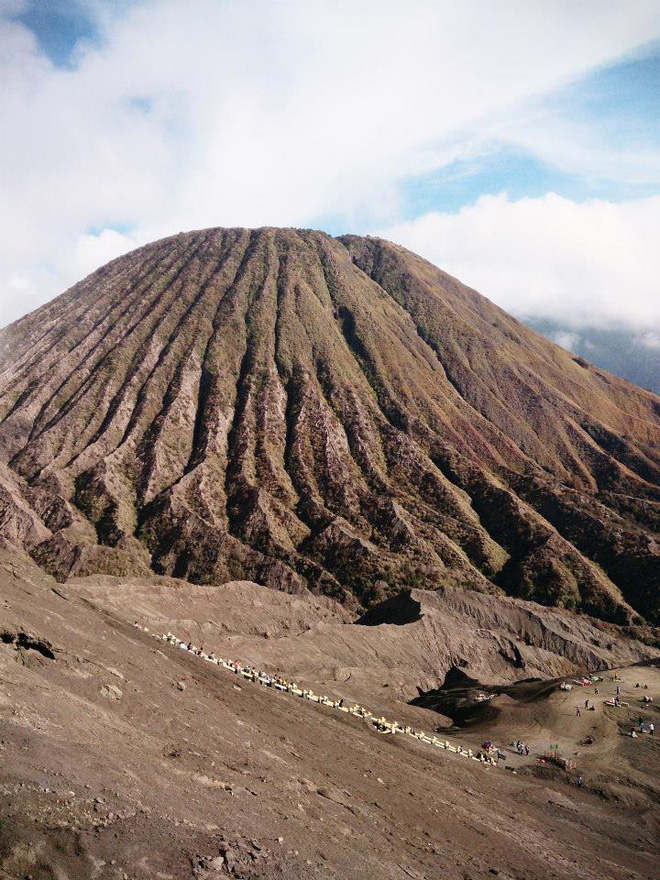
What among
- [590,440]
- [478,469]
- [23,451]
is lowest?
[23,451]

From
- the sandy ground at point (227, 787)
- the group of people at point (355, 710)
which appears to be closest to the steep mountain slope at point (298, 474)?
the group of people at point (355, 710)

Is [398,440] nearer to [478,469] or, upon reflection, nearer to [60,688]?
[478,469]

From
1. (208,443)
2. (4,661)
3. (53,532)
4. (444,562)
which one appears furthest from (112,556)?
(4,661)

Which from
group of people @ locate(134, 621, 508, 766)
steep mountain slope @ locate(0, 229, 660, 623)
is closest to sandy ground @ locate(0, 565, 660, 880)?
group of people @ locate(134, 621, 508, 766)

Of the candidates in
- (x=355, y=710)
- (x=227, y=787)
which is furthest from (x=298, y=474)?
(x=227, y=787)

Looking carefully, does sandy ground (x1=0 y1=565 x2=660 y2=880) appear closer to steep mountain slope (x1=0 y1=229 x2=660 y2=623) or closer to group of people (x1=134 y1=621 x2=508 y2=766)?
group of people (x1=134 y1=621 x2=508 y2=766)

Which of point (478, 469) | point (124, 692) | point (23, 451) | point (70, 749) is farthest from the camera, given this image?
point (478, 469)

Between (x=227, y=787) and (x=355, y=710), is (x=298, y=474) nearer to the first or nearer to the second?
(x=355, y=710)
